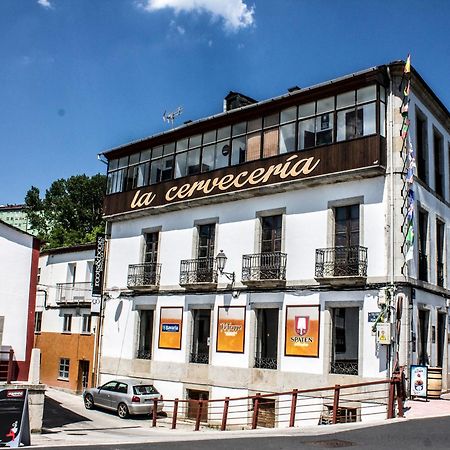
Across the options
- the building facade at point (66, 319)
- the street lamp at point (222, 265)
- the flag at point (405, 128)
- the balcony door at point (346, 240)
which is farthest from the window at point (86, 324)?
the flag at point (405, 128)

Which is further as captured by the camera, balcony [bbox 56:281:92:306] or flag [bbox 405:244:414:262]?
balcony [bbox 56:281:92:306]

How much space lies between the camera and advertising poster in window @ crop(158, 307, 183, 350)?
2752 cm

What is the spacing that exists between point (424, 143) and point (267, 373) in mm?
10815

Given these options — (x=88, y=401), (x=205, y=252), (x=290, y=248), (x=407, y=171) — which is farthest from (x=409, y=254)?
(x=88, y=401)

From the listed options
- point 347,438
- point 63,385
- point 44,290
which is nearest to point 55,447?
point 347,438

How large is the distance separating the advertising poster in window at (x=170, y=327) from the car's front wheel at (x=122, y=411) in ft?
12.1

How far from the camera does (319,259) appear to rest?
74.9 feet

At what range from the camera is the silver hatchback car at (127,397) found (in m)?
24.7

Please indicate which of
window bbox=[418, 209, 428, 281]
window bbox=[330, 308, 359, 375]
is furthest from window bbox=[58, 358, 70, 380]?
window bbox=[418, 209, 428, 281]

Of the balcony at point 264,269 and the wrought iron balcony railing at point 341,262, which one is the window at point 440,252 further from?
the balcony at point 264,269

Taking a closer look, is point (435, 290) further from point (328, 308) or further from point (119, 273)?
point (119, 273)

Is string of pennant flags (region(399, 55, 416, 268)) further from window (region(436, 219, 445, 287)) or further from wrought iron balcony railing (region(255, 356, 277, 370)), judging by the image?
wrought iron balcony railing (region(255, 356, 277, 370))

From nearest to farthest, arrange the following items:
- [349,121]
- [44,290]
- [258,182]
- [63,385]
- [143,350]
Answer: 1. [349,121]
2. [258,182]
3. [143,350]
4. [63,385]
5. [44,290]

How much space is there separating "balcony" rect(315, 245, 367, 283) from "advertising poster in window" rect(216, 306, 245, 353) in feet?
13.8
